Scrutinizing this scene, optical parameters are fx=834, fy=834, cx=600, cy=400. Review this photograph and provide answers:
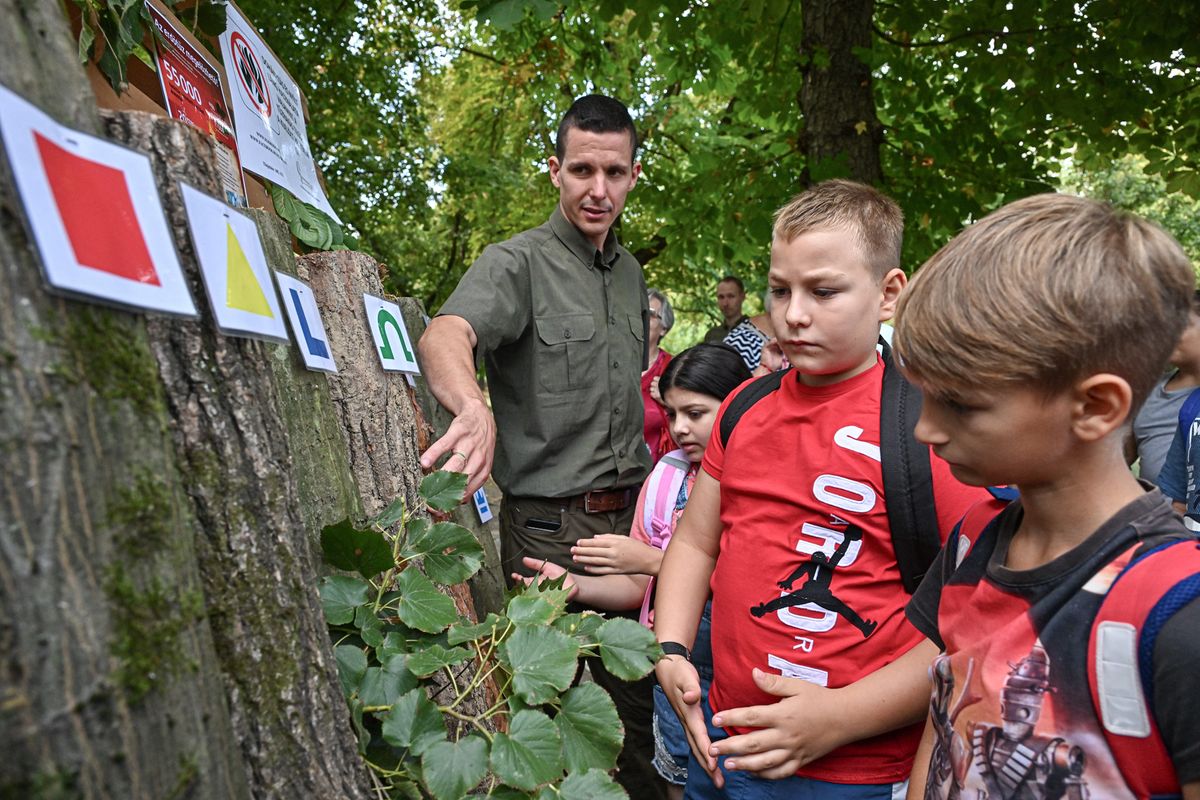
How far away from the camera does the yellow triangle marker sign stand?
40.3 inches

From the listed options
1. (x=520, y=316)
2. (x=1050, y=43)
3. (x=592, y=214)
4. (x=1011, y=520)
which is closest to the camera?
(x=1011, y=520)

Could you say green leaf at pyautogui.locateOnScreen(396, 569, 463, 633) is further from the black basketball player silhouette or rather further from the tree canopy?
the tree canopy

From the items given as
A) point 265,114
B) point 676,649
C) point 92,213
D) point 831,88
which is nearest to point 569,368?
point 265,114

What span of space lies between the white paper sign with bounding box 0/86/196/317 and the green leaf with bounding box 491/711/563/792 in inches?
26.4

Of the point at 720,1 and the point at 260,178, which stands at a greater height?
the point at 720,1

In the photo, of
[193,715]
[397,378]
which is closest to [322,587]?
[193,715]

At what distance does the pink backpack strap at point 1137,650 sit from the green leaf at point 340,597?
3.40ft

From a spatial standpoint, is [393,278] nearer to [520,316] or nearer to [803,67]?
[803,67]

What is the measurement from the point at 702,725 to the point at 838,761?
10.3 inches

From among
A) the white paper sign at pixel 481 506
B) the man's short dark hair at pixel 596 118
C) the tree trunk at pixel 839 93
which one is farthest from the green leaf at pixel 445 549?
the tree trunk at pixel 839 93

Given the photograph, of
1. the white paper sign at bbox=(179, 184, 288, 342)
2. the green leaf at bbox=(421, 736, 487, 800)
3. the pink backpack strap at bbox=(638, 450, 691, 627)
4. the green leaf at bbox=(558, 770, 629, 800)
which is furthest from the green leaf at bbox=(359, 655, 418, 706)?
the pink backpack strap at bbox=(638, 450, 691, 627)

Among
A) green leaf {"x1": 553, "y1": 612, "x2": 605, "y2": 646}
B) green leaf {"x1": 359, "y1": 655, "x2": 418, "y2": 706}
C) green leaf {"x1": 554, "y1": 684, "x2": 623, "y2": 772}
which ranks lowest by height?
green leaf {"x1": 554, "y1": 684, "x2": 623, "y2": 772}

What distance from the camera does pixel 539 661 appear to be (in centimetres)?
120

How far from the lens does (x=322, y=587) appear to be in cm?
133
